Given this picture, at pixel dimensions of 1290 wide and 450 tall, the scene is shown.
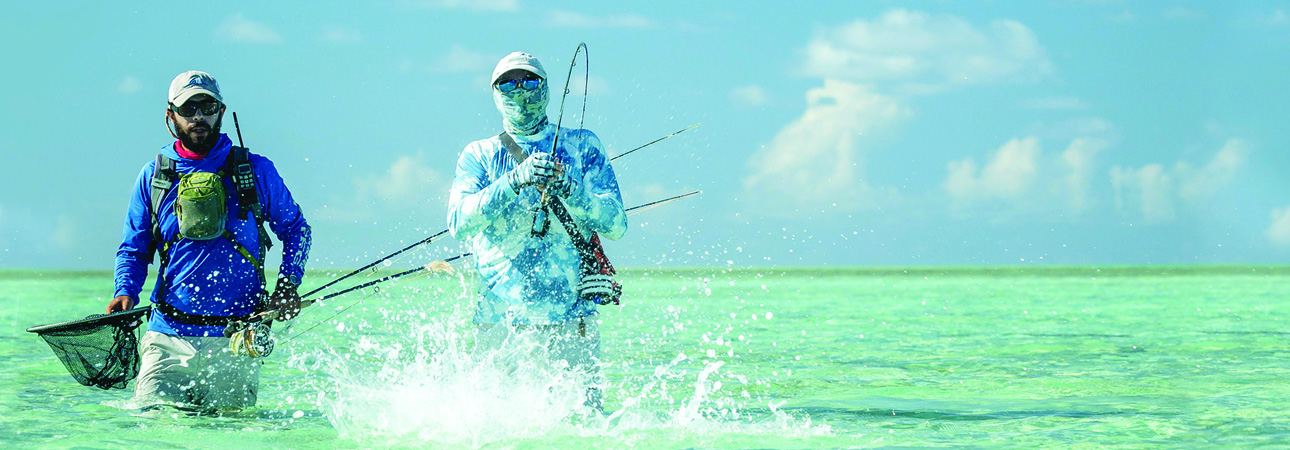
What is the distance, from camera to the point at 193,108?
5.76 metres

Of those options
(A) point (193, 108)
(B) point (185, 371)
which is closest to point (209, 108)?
(A) point (193, 108)

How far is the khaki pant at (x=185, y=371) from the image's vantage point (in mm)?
5852

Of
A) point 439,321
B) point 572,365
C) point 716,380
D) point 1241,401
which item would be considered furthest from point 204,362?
point 1241,401

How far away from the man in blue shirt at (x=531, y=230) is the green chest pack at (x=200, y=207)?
1322mm

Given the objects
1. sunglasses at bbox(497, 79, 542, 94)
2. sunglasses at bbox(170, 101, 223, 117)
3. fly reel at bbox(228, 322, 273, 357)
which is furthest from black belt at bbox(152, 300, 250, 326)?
sunglasses at bbox(497, 79, 542, 94)

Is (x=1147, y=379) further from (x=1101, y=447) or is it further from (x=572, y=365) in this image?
(x=572, y=365)

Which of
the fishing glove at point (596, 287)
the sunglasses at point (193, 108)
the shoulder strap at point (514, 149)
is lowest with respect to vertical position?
the fishing glove at point (596, 287)

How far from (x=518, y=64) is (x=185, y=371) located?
2416 mm

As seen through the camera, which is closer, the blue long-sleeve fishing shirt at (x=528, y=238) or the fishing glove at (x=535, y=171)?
the fishing glove at (x=535, y=171)

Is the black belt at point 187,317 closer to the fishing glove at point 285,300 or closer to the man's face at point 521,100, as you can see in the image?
the fishing glove at point 285,300

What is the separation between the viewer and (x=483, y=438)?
5906 mm

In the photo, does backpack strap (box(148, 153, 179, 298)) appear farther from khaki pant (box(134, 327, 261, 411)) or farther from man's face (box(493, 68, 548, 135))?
man's face (box(493, 68, 548, 135))

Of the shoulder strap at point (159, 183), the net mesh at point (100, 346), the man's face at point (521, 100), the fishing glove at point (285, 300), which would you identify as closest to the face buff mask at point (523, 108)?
the man's face at point (521, 100)

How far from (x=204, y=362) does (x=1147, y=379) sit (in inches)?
309
